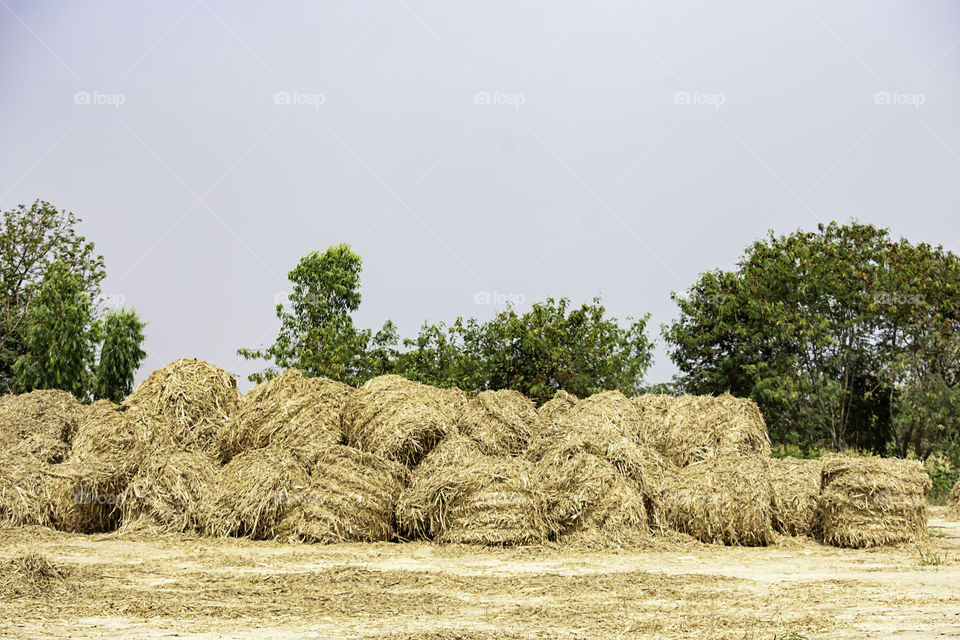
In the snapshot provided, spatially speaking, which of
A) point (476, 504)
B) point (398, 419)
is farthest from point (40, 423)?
point (476, 504)

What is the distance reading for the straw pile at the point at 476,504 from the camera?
12906 mm

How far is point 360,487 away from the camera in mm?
13641

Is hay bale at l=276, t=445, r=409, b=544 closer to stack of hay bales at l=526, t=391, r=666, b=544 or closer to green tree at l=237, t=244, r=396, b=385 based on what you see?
stack of hay bales at l=526, t=391, r=666, b=544

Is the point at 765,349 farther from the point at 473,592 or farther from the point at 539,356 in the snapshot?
the point at 473,592

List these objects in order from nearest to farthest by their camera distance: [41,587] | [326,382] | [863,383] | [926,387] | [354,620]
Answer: [354,620], [41,587], [326,382], [926,387], [863,383]

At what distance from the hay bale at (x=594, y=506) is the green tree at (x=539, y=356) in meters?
17.2

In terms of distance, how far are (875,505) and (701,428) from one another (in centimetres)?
349

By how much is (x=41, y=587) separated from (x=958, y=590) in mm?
9410

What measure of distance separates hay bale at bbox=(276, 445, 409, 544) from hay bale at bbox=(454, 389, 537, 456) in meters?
2.13

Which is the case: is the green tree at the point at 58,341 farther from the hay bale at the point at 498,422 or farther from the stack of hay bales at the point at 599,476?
the stack of hay bales at the point at 599,476

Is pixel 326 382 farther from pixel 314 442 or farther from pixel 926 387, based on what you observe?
pixel 926 387

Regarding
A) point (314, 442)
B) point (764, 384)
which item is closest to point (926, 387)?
point (764, 384)

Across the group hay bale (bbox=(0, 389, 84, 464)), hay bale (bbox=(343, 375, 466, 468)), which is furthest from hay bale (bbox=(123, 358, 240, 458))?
hay bale (bbox=(343, 375, 466, 468))

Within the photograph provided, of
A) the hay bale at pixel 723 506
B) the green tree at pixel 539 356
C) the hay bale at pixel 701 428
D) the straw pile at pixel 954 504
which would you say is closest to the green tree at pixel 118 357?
the green tree at pixel 539 356
